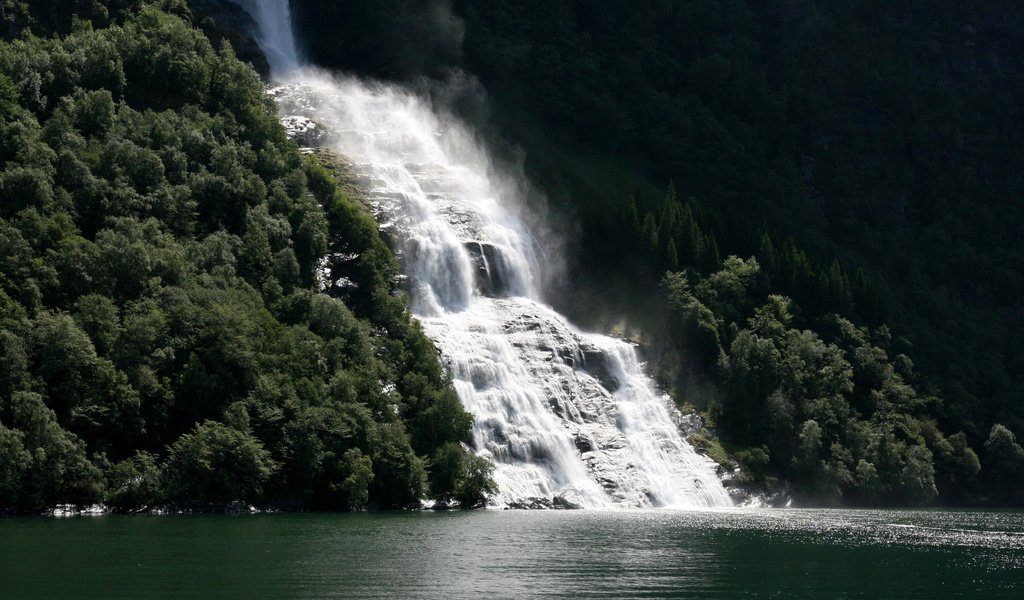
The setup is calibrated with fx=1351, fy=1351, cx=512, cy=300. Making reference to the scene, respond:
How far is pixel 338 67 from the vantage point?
167000 mm

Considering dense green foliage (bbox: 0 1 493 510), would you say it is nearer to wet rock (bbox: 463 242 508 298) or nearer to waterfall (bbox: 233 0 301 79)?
wet rock (bbox: 463 242 508 298)

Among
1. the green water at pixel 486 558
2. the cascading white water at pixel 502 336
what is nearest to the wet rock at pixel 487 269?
the cascading white water at pixel 502 336

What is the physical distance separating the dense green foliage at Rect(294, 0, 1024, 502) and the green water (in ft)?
192

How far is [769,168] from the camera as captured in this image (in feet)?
602

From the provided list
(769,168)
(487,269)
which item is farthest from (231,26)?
(769,168)

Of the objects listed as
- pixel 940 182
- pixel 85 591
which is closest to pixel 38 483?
pixel 85 591

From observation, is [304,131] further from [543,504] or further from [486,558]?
[486,558]

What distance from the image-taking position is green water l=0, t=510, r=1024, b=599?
4850cm

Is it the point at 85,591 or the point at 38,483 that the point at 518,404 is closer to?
the point at 38,483

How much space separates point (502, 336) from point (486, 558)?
60344mm

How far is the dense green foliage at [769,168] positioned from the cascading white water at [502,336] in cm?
1012

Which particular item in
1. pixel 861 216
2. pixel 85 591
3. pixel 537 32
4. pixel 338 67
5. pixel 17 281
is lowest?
pixel 85 591

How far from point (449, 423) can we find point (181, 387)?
2005 centimetres

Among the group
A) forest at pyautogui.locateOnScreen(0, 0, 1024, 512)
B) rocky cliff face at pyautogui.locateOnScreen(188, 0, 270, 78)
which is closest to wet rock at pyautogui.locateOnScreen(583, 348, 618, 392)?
forest at pyautogui.locateOnScreen(0, 0, 1024, 512)
